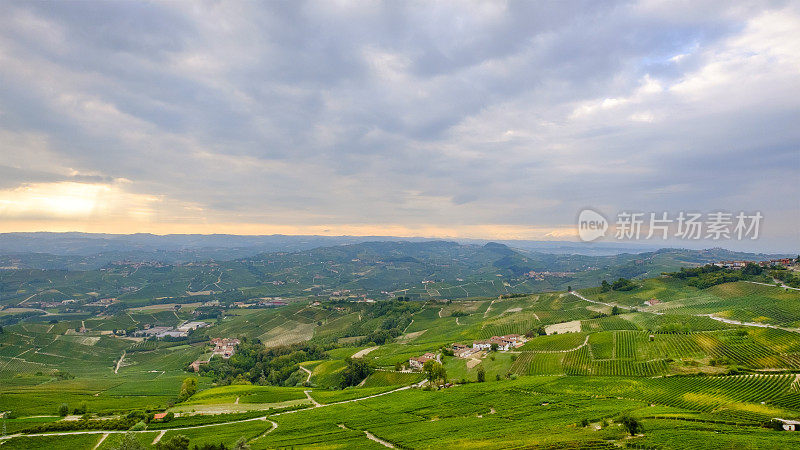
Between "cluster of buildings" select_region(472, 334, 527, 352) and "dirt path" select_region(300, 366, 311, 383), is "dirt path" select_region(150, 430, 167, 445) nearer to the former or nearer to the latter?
"dirt path" select_region(300, 366, 311, 383)

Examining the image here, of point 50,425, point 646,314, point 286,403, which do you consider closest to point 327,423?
point 286,403

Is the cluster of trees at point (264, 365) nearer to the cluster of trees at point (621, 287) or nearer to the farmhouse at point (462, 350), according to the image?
the farmhouse at point (462, 350)

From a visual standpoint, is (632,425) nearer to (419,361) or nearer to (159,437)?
(159,437)

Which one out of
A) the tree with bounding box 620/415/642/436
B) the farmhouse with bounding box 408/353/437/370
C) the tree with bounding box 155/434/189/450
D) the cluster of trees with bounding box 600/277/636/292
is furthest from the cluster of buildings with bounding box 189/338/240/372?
the cluster of trees with bounding box 600/277/636/292

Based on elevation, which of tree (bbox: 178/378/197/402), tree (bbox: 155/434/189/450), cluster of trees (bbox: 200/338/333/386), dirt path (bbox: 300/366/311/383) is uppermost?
tree (bbox: 155/434/189/450)

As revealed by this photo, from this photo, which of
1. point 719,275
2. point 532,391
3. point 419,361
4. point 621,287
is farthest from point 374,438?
point 719,275
